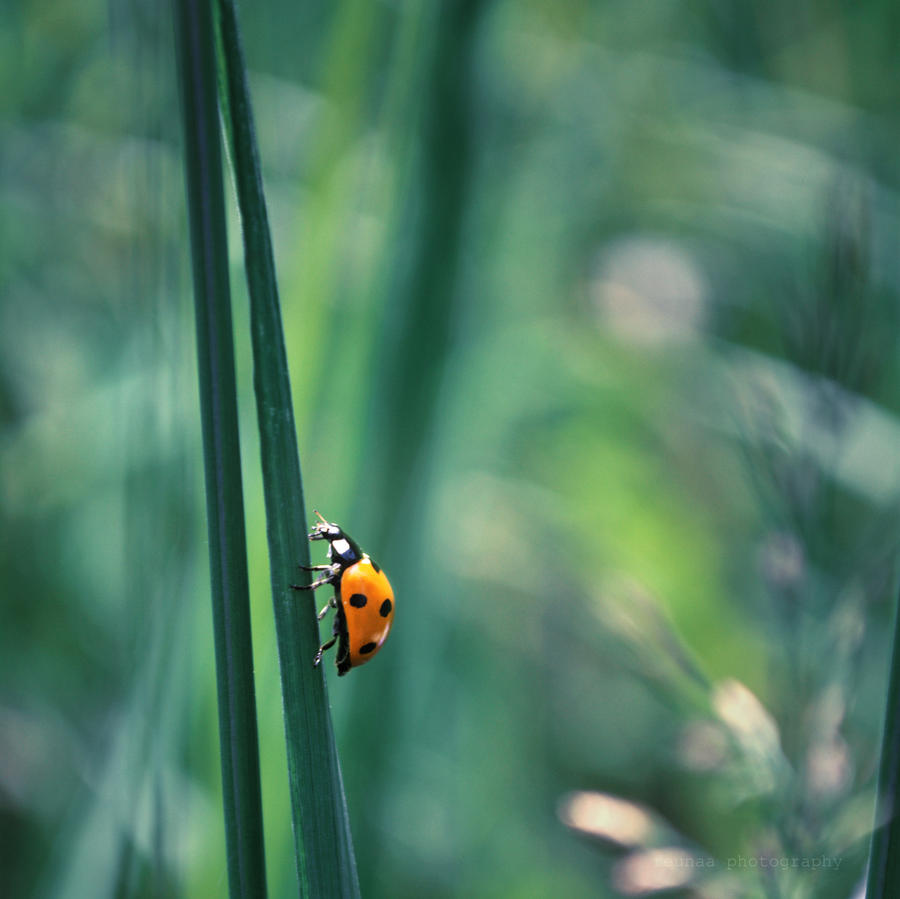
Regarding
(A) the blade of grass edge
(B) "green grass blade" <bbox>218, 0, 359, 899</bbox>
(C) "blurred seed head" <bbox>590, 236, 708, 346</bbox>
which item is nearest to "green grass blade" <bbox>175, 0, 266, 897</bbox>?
(B) "green grass blade" <bbox>218, 0, 359, 899</bbox>

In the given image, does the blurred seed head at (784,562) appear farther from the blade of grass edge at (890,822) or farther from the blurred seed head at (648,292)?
the blurred seed head at (648,292)

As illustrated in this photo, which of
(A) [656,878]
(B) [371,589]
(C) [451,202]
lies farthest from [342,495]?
(A) [656,878]

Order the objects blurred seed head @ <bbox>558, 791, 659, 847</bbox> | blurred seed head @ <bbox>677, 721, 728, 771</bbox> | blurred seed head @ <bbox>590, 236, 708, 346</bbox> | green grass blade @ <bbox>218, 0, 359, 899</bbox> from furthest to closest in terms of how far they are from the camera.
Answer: blurred seed head @ <bbox>590, 236, 708, 346</bbox>
blurred seed head @ <bbox>677, 721, 728, 771</bbox>
blurred seed head @ <bbox>558, 791, 659, 847</bbox>
green grass blade @ <bbox>218, 0, 359, 899</bbox>

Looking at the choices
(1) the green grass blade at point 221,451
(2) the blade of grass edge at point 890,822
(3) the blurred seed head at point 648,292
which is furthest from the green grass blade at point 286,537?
(3) the blurred seed head at point 648,292

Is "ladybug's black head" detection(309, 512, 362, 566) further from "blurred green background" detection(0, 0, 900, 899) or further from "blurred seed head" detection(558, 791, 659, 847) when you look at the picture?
"blurred seed head" detection(558, 791, 659, 847)

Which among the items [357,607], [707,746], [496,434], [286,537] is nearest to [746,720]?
[707,746]

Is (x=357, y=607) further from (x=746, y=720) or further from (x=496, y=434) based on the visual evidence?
(x=496, y=434)
